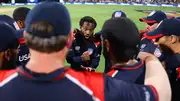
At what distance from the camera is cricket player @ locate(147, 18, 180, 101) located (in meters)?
3.20

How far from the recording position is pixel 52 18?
1843 millimetres

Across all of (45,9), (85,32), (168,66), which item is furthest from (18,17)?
(45,9)

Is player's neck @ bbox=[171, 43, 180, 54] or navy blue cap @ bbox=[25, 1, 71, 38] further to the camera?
player's neck @ bbox=[171, 43, 180, 54]

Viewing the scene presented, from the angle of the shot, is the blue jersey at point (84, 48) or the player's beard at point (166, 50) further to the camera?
the blue jersey at point (84, 48)

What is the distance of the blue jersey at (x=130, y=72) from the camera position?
2.48 m

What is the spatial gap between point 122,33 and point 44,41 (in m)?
0.89

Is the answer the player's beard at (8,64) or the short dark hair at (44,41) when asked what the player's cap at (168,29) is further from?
the short dark hair at (44,41)

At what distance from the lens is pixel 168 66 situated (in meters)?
3.34

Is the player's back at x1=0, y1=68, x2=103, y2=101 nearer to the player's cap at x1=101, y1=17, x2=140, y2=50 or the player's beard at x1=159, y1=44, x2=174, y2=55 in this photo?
the player's cap at x1=101, y1=17, x2=140, y2=50

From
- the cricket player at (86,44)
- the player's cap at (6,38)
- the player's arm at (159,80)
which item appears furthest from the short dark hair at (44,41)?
the cricket player at (86,44)

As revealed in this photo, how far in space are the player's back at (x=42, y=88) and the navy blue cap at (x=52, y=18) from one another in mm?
232

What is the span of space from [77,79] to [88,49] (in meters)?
4.53

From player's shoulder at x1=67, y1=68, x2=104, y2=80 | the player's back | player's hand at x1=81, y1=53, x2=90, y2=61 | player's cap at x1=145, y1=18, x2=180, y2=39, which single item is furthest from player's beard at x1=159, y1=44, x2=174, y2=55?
player's hand at x1=81, y1=53, x2=90, y2=61

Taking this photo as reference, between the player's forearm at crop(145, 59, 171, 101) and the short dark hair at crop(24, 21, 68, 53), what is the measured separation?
673mm
